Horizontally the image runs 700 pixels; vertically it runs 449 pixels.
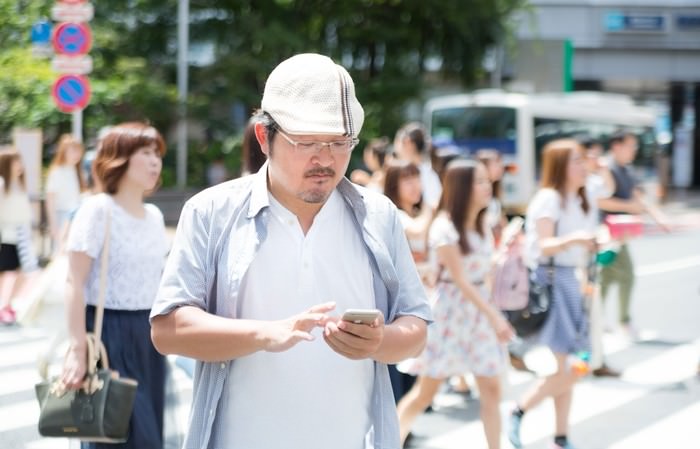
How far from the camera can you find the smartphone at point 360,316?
233 cm

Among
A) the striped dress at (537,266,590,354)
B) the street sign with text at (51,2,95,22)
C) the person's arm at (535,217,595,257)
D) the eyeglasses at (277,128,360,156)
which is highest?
the street sign with text at (51,2,95,22)

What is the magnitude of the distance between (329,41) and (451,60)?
3867mm

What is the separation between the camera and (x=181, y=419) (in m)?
7.07

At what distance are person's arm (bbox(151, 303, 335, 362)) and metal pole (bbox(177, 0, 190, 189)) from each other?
21.6 metres

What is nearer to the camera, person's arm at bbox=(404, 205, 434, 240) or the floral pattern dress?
the floral pattern dress

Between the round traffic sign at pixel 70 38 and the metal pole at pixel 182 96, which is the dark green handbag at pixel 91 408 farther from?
the metal pole at pixel 182 96

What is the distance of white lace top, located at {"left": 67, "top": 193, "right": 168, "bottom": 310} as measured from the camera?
422 centimetres

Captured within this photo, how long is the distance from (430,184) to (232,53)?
16974 millimetres

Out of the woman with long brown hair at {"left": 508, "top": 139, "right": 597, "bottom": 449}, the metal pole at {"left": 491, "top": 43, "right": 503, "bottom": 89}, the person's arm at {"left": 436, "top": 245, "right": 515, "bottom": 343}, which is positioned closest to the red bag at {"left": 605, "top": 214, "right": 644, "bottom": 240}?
the woman with long brown hair at {"left": 508, "top": 139, "right": 597, "bottom": 449}

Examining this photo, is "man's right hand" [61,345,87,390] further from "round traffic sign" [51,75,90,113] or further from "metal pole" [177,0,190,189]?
"metal pole" [177,0,190,189]

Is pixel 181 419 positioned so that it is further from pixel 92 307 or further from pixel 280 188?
pixel 280 188

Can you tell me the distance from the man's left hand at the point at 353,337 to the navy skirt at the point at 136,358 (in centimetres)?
208

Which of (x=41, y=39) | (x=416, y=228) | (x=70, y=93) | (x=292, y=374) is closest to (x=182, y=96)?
(x=41, y=39)

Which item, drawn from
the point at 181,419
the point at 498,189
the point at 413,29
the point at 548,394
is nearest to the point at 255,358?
the point at 548,394
